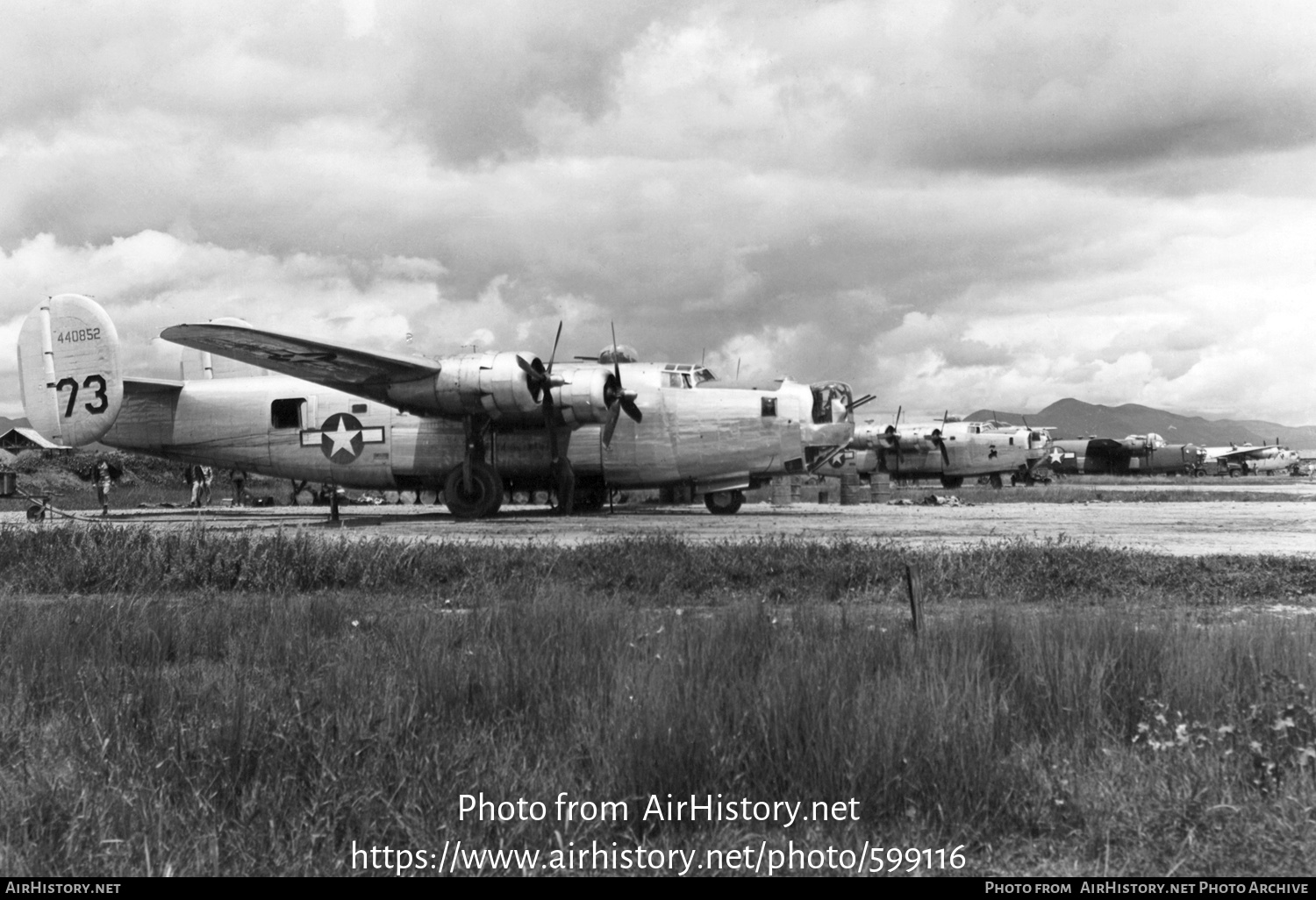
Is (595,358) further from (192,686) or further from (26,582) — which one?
(192,686)

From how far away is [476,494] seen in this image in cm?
2308

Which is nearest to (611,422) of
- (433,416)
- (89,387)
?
(433,416)

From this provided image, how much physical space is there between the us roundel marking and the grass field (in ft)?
56.1

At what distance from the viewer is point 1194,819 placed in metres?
3.95

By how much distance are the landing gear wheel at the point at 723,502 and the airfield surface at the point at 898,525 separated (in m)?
0.64

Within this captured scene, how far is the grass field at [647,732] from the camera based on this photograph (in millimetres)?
3871

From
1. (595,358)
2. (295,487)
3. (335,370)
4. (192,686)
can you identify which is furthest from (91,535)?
(295,487)

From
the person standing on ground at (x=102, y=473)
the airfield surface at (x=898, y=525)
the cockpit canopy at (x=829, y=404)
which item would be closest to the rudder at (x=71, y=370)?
the airfield surface at (x=898, y=525)

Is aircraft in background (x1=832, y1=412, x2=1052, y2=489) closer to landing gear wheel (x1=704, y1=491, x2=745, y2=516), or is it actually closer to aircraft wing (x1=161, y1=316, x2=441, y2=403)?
landing gear wheel (x1=704, y1=491, x2=745, y2=516)

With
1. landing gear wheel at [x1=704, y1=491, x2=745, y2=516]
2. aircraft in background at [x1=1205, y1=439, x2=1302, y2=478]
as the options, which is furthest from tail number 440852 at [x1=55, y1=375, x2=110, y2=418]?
aircraft in background at [x1=1205, y1=439, x2=1302, y2=478]

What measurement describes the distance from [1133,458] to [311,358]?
78.0m

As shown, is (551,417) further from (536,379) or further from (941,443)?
(941,443)

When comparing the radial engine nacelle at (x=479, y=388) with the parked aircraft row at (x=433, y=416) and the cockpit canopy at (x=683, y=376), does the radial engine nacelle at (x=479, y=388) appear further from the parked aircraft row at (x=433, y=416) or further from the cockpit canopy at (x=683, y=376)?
the cockpit canopy at (x=683, y=376)

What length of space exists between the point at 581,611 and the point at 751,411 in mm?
15821
